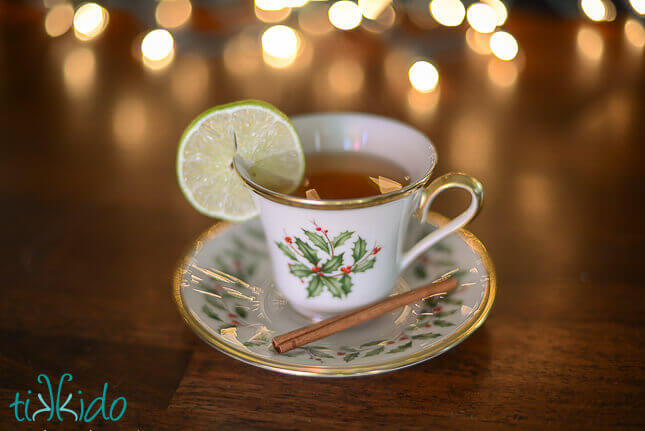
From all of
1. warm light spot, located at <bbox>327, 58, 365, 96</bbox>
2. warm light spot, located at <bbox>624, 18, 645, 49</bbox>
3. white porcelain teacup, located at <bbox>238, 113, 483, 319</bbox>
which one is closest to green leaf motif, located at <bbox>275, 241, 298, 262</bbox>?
white porcelain teacup, located at <bbox>238, 113, 483, 319</bbox>

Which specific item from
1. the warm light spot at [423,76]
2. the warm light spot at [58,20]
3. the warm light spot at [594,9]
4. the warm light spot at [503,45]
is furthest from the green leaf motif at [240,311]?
the warm light spot at [594,9]

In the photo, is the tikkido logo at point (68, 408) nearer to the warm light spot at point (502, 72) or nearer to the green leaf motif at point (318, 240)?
the green leaf motif at point (318, 240)

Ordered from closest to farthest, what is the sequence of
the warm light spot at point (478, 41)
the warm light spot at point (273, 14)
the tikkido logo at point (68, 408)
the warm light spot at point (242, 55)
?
1. the tikkido logo at point (68, 408)
2. the warm light spot at point (242, 55)
3. the warm light spot at point (478, 41)
4. the warm light spot at point (273, 14)

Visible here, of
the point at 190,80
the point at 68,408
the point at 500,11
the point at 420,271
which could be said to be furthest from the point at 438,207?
the point at 500,11

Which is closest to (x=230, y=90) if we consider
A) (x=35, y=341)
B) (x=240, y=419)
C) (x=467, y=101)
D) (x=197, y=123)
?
(x=467, y=101)

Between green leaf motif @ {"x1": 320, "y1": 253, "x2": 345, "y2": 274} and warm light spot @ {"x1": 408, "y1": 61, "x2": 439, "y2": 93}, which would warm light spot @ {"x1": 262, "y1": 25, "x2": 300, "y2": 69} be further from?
green leaf motif @ {"x1": 320, "y1": 253, "x2": 345, "y2": 274}

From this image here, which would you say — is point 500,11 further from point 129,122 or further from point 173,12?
point 129,122
